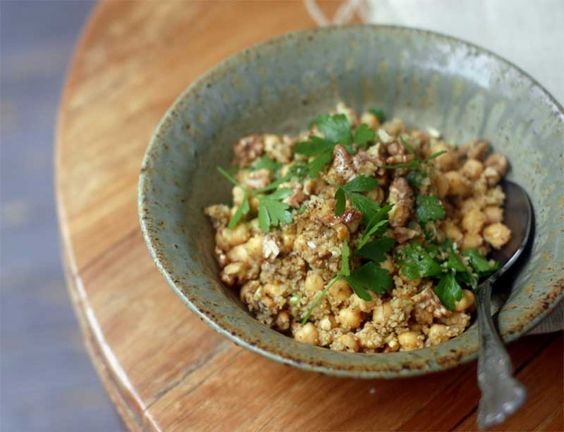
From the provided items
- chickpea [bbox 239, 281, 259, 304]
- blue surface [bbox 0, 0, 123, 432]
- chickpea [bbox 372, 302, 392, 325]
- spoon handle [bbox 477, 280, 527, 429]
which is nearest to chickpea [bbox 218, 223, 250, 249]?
chickpea [bbox 239, 281, 259, 304]

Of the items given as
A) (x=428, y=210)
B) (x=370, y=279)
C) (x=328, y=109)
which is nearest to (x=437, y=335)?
(x=370, y=279)

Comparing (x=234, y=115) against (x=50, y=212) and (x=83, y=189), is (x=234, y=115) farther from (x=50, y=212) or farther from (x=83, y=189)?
(x=50, y=212)

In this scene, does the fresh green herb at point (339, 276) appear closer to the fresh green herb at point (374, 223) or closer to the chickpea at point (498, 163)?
the fresh green herb at point (374, 223)

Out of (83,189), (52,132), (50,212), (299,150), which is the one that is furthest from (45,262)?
(299,150)

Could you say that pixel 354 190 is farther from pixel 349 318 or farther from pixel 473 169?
pixel 473 169

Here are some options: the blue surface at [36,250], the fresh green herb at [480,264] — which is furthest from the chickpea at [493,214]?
the blue surface at [36,250]

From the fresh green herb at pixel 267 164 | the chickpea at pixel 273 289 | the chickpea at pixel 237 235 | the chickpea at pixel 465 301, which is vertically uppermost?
the fresh green herb at pixel 267 164
